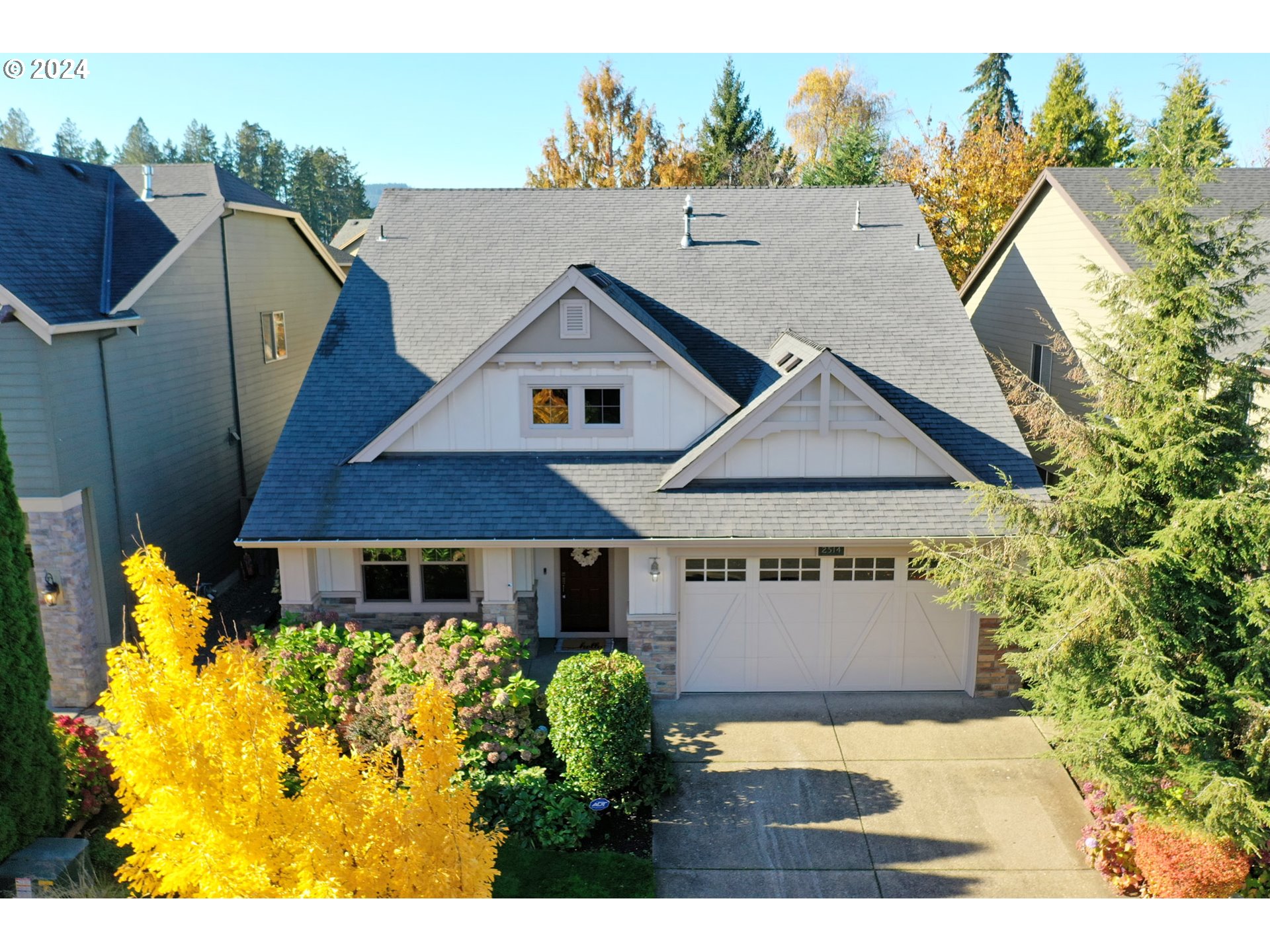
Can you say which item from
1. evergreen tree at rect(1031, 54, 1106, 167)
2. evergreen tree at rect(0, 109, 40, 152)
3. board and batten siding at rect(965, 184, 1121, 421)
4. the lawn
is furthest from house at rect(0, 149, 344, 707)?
evergreen tree at rect(0, 109, 40, 152)

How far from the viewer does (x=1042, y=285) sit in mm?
19844

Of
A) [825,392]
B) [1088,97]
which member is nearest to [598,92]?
[1088,97]

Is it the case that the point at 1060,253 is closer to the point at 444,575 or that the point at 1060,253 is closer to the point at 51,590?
the point at 444,575

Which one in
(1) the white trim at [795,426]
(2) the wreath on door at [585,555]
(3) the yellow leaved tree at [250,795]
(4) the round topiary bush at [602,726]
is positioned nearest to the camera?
(3) the yellow leaved tree at [250,795]

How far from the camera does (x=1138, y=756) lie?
9.38 meters

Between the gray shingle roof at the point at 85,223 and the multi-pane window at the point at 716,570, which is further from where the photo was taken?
the multi-pane window at the point at 716,570

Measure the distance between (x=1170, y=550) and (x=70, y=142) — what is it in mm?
90277

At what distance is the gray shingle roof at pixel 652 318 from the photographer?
12.9m

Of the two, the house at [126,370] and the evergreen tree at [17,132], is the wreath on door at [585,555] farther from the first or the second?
the evergreen tree at [17,132]

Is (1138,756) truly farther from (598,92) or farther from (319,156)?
(319,156)

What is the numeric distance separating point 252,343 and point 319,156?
6224cm

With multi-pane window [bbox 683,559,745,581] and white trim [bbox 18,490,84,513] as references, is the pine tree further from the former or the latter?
white trim [bbox 18,490,84,513]

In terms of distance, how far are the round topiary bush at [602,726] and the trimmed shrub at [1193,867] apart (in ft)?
17.6

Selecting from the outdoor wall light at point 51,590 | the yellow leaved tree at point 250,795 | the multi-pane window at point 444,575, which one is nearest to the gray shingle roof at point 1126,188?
the multi-pane window at point 444,575
